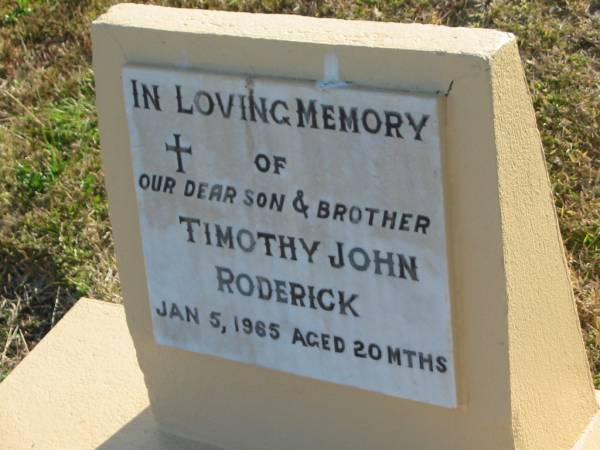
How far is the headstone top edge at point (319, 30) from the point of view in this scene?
231 cm

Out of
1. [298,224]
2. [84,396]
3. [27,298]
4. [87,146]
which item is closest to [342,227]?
[298,224]

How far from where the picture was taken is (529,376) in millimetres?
2664

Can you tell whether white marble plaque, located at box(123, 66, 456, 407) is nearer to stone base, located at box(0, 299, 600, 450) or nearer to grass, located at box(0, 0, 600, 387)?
stone base, located at box(0, 299, 600, 450)

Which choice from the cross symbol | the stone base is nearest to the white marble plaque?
the cross symbol

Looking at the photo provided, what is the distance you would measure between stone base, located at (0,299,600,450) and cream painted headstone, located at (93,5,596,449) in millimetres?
333

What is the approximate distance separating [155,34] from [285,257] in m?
0.59

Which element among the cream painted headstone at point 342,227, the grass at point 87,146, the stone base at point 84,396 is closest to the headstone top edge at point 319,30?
the cream painted headstone at point 342,227

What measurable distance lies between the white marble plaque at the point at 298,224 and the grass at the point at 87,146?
110cm

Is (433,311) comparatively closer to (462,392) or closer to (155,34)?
(462,392)

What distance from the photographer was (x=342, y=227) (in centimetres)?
257

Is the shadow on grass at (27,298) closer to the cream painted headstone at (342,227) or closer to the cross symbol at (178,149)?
the cream painted headstone at (342,227)

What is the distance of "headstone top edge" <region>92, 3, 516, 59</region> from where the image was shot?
231 centimetres

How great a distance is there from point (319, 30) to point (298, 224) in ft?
1.46

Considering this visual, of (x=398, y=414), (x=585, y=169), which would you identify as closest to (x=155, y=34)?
(x=398, y=414)
